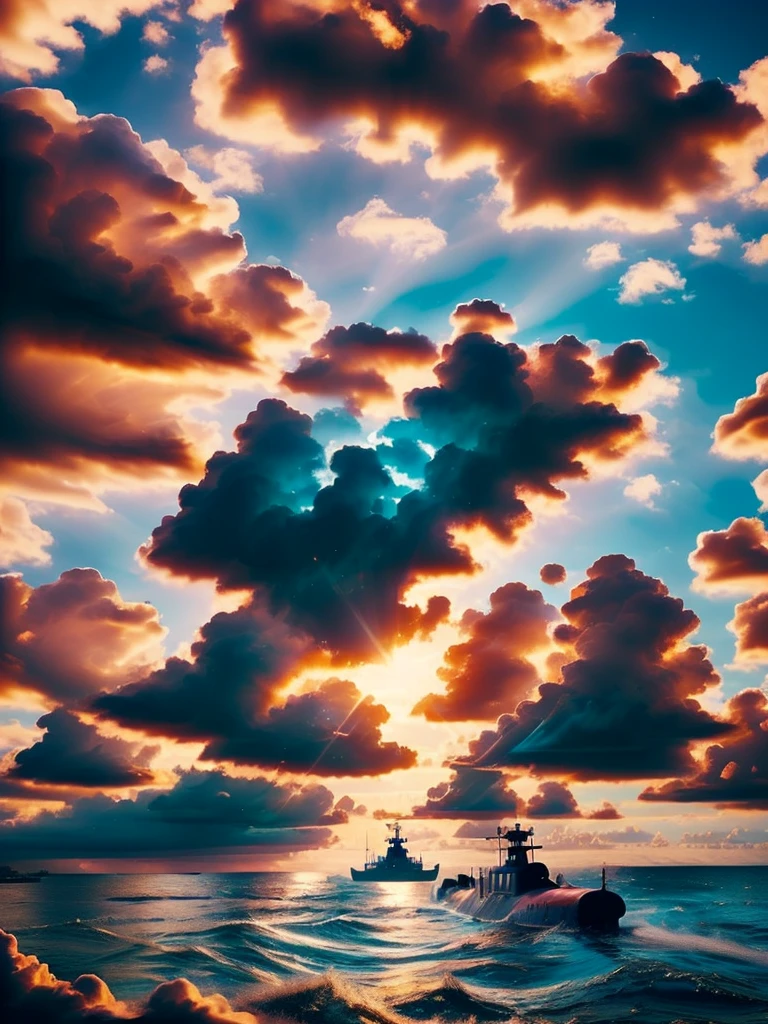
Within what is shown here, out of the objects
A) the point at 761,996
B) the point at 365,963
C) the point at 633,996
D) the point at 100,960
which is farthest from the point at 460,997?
the point at 100,960

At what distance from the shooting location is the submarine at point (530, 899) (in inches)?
3826

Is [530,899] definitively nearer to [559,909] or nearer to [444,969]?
[559,909]

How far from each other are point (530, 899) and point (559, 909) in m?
18.5

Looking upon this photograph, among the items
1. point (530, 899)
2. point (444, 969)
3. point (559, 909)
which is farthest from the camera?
point (530, 899)

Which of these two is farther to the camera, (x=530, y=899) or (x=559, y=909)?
(x=530, y=899)

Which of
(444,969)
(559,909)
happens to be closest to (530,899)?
(559,909)

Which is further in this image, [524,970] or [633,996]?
[524,970]

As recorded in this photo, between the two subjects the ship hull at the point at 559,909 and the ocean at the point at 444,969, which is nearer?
the ocean at the point at 444,969

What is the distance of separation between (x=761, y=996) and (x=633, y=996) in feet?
42.0

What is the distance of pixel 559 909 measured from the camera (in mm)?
103938

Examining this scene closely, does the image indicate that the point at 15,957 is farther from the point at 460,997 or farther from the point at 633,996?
the point at 633,996

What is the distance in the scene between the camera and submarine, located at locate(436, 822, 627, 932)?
97188mm

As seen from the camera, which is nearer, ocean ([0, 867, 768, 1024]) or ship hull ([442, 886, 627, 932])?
ocean ([0, 867, 768, 1024])

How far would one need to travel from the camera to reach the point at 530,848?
510ft
